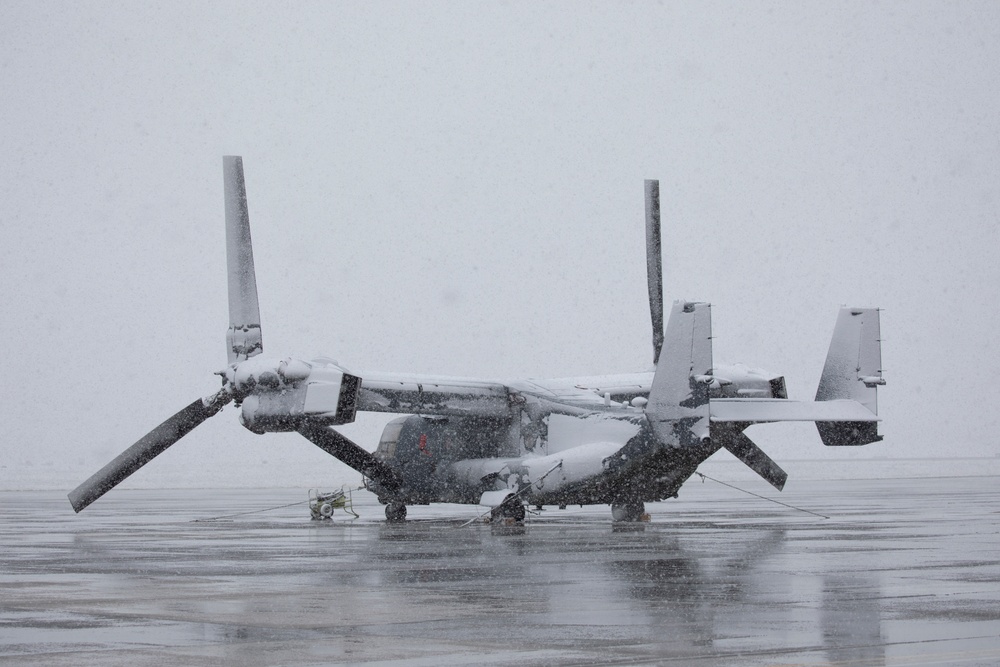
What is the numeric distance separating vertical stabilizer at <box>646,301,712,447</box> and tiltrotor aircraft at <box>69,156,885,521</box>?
0.08 ft

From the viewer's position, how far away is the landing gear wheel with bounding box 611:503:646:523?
31453 mm

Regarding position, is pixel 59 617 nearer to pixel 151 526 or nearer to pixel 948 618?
pixel 948 618

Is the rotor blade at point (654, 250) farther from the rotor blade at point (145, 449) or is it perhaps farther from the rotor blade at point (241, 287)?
the rotor blade at point (145, 449)

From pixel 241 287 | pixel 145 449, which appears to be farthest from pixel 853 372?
pixel 145 449

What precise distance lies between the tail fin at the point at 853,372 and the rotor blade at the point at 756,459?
6.54 feet

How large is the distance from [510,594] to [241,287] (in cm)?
1694

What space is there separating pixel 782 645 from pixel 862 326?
20.2 meters

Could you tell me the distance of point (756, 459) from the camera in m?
33.2

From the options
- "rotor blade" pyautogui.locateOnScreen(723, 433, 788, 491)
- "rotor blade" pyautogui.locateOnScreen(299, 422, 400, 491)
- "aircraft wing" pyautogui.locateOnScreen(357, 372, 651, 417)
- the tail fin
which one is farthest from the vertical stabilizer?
"rotor blade" pyautogui.locateOnScreen(299, 422, 400, 491)

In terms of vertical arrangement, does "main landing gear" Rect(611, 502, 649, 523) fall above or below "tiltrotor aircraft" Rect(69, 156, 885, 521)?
below

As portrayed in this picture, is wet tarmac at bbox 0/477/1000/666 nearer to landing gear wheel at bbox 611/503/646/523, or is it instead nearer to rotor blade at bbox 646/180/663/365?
landing gear wheel at bbox 611/503/646/523

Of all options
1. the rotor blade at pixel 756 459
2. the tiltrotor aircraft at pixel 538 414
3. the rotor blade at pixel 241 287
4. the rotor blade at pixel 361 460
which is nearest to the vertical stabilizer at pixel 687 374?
the tiltrotor aircraft at pixel 538 414

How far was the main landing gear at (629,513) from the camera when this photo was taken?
31469 millimetres

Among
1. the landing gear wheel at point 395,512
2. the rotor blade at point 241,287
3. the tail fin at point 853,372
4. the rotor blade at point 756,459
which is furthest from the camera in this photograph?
the landing gear wheel at point 395,512
